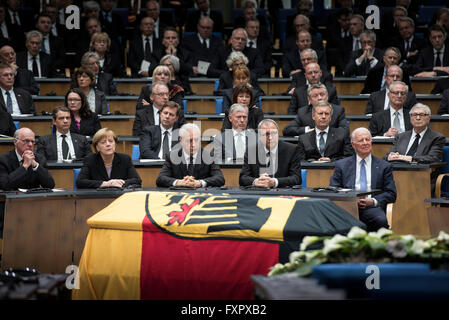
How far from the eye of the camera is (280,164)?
5.60 meters

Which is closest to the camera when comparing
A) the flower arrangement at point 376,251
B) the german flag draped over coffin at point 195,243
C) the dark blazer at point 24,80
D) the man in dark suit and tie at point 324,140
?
the flower arrangement at point 376,251

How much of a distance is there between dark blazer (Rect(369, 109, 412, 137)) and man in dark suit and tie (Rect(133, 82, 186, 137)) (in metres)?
2.12

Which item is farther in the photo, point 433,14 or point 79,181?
point 433,14

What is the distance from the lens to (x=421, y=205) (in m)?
5.96

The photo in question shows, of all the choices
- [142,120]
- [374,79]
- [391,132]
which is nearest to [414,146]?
[391,132]

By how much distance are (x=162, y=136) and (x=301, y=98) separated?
6.00 ft

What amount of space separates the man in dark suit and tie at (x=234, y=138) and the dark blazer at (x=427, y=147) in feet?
4.30

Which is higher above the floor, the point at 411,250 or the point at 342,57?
the point at 342,57

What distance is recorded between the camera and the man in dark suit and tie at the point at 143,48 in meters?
8.95

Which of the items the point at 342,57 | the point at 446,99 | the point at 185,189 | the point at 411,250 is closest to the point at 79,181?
the point at 185,189

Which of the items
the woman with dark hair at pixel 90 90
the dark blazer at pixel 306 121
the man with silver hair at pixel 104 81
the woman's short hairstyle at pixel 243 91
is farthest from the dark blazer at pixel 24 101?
the dark blazer at pixel 306 121

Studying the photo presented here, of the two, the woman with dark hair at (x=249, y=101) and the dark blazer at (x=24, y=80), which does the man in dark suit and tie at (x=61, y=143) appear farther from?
the dark blazer at (x=24, y=80)
